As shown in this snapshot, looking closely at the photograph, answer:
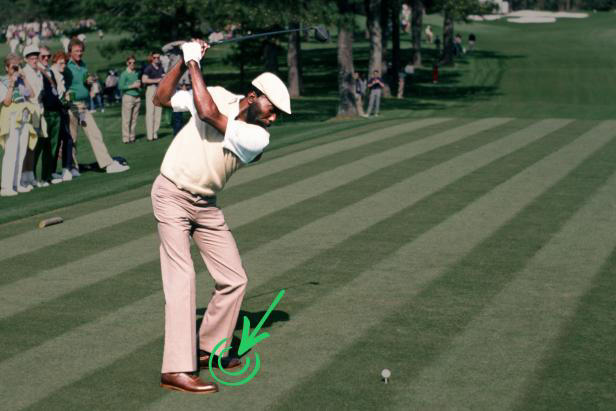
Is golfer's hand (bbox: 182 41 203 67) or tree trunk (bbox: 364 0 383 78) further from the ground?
golfer's hand (bbox: 182 41 203 67)

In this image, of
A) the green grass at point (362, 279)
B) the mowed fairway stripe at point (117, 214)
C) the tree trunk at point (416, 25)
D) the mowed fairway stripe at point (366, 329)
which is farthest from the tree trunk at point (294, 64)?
the mowed fairway stripe at point (366, 329)

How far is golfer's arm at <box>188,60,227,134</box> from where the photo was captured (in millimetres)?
6391

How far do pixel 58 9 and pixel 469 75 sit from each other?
2679 centimetres

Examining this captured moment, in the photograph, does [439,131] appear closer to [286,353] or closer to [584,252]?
[584,252]

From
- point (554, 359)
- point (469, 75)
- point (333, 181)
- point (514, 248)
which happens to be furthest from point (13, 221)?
point (469, 75)

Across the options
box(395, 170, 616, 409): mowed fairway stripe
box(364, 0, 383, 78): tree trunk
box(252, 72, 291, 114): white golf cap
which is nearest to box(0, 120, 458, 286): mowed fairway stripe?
box(252, 72, 291, 114): white golf cap

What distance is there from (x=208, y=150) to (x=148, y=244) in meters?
4.70

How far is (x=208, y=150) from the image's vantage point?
21.8 feet

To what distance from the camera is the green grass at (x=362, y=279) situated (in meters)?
6.69

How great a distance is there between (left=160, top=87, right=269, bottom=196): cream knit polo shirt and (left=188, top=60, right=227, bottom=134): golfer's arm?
0.08 m

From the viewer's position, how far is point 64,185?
1656 cm

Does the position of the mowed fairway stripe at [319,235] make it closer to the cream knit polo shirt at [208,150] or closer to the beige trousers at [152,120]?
the cream knit polo shirt at [208,150]

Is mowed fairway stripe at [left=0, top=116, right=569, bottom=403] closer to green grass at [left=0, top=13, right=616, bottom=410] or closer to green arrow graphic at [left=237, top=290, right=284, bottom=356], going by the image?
green grass at [left=0, top=13, right=616, bottom=410]

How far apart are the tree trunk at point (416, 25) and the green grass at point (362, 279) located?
31638 mm
